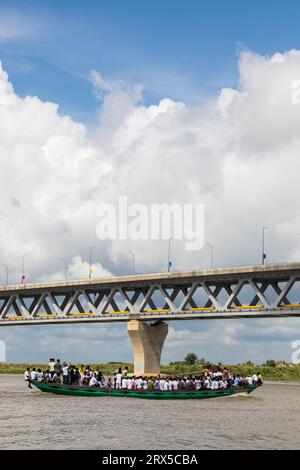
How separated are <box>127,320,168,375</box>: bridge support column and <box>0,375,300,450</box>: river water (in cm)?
2553

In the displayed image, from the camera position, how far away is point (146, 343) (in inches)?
2896

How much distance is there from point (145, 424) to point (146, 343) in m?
42.3

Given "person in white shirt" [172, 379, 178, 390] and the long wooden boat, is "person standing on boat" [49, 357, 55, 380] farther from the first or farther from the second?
"person in white shirt" [172, 379, 178, 390]

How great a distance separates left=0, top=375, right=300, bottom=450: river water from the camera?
84.2ft

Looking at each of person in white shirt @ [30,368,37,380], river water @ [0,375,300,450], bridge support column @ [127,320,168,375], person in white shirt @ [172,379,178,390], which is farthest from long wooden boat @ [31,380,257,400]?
bridge support column @ [127,320,168,375]

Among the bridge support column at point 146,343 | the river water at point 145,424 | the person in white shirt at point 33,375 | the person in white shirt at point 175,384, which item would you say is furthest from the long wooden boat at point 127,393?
the bridge support column at point 146,343

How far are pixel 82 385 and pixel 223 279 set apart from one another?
23303 mm

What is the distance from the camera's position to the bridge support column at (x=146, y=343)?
7256cm

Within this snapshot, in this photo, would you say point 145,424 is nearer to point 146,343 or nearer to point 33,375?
point 33,375

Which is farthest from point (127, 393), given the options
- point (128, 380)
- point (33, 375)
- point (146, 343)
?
point (146, 343)
